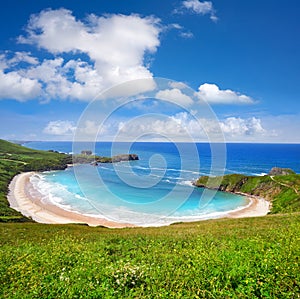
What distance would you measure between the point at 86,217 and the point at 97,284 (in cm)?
6750

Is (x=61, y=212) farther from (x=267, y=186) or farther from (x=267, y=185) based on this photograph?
(x=267, y=185)

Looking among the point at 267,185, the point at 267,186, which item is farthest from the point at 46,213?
the point at 267,185

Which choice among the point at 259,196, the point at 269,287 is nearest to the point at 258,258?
the point at 269,287

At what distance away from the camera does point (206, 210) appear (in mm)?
80750

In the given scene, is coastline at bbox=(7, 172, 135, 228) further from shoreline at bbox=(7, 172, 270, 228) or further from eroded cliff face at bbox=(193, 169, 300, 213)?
eroded cliff face at bbox=(193, 169, 300, 213)

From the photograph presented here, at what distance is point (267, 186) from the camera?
100 metres

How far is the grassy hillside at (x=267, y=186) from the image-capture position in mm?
83225

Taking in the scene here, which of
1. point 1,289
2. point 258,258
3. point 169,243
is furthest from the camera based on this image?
point 169,243

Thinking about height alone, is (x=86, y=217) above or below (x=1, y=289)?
below

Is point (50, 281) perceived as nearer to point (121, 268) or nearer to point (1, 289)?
point (1, 289)

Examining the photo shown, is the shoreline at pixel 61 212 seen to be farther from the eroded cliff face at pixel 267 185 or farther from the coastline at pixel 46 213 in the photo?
the eroded cliff face at pixel 267 185

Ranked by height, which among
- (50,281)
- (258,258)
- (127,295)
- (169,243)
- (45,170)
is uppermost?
(258,258)

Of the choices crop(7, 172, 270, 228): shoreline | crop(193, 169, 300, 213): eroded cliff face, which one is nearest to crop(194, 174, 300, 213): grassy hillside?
crop(193, 169, 300, 213): eroded cliff face

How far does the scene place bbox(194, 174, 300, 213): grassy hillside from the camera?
83225mm
